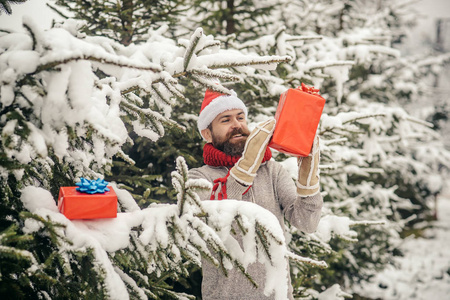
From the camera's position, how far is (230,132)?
2.29 metres

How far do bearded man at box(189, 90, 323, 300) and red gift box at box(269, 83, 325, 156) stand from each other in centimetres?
6

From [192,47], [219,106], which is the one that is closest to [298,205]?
[219,106]

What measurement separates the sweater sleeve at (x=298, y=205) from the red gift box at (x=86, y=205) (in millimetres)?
1110

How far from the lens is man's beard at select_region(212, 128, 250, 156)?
7.31 feet

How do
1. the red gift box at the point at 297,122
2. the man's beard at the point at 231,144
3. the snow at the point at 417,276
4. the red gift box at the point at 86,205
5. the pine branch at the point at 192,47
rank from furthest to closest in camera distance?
the snow at the point at 417,276 < the man's beard at the point at 231,144 < the red gift box at the point at 297,122 < the pine branch at the point at 192,47 < the red gift box at the point at 86,205

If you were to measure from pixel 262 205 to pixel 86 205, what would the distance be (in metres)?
1.11

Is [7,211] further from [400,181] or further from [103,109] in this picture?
[400,181]

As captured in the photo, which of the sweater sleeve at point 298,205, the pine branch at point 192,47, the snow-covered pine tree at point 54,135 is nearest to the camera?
the snow-covered pine tree at point 54,135

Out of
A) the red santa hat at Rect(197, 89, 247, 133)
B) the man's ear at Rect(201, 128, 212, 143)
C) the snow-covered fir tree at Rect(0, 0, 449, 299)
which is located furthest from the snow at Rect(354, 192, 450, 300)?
the red santa hat at Rect(197, 89, 247, 133)

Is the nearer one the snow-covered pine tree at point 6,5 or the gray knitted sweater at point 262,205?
the snow-covered pine tree at point 6,5

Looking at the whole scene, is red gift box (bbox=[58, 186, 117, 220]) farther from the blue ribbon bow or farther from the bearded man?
the bearded man

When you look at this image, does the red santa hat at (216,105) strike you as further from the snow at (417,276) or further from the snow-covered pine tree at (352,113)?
the snow at (417,276)

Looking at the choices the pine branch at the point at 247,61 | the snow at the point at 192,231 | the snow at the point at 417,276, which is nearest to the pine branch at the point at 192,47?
the pine branch at the point at 247,61

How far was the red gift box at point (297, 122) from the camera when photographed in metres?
1.88
